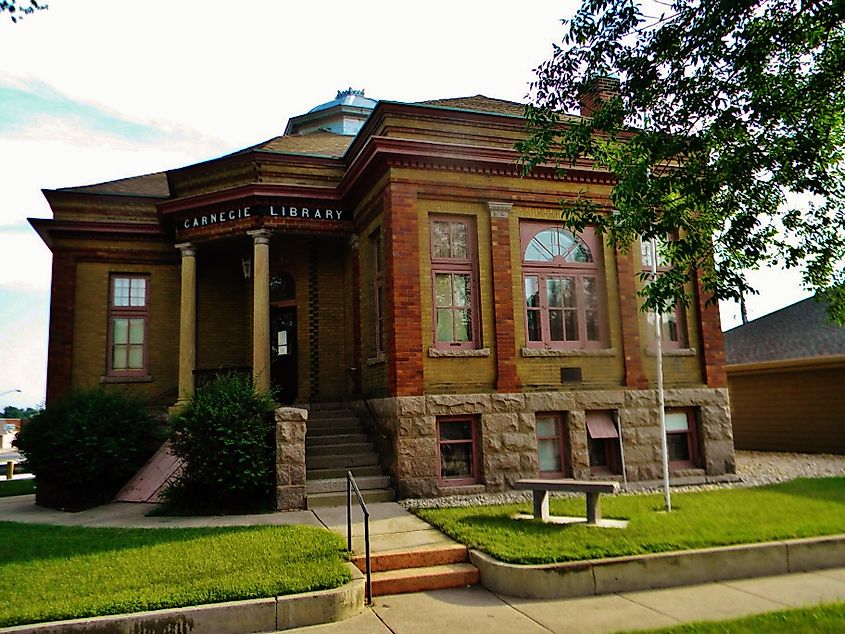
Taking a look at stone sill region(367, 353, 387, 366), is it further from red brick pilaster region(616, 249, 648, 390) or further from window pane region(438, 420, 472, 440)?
red brick pilaster region(616, 249, 648, 390)

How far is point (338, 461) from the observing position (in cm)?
1167

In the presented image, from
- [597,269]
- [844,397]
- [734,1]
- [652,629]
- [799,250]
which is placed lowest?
[652,629]

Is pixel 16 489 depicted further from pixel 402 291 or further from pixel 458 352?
pixel 458 352

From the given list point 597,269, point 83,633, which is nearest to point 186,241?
point 597,269

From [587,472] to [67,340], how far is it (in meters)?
12.4

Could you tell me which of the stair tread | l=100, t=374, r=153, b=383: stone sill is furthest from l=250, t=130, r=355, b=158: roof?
the stair tread

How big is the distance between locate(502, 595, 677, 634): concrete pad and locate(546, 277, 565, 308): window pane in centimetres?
710

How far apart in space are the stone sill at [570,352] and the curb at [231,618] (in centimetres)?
697

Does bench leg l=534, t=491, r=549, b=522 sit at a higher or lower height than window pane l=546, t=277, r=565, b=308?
lower

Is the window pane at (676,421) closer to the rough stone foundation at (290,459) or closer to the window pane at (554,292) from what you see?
the window pane at (554,292)

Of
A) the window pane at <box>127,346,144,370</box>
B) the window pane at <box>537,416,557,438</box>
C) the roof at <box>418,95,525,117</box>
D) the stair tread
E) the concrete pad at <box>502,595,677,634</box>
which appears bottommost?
the concrete pad at <box>502,595,677,634</box>

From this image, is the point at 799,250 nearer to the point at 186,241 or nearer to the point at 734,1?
the point at 734,1

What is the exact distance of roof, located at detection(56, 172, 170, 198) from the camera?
1664cm

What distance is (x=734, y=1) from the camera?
20.5 feet
